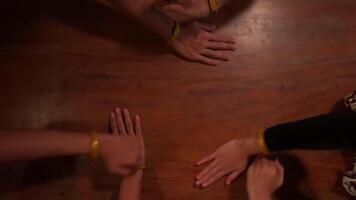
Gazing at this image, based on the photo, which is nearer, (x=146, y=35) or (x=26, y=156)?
(x=26, y=156)

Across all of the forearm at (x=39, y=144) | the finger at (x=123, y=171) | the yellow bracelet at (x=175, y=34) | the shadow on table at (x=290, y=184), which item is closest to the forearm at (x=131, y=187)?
the finger at (x=123, y=171)

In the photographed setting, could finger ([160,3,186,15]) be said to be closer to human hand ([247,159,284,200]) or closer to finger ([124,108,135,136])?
finger ([124,108,135,136])

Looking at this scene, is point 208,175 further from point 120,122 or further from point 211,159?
point 120,122

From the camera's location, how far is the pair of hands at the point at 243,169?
92 centimetres

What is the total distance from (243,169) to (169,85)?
0.90ft

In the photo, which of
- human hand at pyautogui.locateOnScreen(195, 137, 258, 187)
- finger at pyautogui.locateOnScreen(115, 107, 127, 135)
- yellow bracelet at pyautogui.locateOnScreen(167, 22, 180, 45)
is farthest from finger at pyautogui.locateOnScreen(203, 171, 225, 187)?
yellow bracelet at pyautogui.locateOnScreen(167, 22, 180, 45)

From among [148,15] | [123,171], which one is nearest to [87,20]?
[148,15]

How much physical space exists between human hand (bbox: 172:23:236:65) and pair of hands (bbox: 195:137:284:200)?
22 cm

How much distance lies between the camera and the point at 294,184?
0.97m

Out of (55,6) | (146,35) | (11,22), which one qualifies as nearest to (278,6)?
(146,35)

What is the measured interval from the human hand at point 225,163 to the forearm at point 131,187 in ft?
0.46

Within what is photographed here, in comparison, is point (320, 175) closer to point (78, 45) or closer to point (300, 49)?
point (300, 49)

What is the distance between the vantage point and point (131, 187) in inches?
37.0

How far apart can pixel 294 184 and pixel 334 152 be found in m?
0.12
